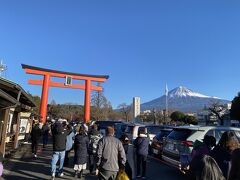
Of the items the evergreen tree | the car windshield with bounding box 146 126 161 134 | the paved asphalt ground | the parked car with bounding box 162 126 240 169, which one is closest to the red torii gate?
the car windshield with bounding box 146 126 161 134

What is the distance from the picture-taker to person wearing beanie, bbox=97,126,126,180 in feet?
22.1

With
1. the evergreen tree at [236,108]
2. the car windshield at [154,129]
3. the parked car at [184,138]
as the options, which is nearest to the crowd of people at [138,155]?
the parked car at [184,138]

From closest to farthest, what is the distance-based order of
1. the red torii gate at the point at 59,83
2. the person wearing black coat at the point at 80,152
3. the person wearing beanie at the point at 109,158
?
the person wearing beanie at the point at 109,158 → the person wearing black coat at the point at 80,152 → the red torii gate at the point at 59,83

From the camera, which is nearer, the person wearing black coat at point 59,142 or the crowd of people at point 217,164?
the crowd of people at point 217,164

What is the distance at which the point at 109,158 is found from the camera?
6770 millimetres

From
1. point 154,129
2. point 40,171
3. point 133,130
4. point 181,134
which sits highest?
point 154,129

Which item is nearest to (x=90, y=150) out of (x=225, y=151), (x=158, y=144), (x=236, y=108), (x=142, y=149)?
(x=142, y=149)

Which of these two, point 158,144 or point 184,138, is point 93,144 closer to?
point 184,138

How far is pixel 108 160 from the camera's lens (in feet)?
22.2

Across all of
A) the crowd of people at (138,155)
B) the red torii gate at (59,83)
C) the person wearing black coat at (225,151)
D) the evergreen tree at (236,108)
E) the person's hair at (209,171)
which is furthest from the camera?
the evergreen tree at (236,108)

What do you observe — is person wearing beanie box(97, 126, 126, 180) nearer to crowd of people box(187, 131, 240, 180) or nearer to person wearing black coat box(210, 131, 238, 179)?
crowd of people box(187, 131, 240, 180)

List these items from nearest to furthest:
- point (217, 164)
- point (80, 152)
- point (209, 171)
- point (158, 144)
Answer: point (209, 171)
point (217, 164)
point (80, 152)
point (158, 144)

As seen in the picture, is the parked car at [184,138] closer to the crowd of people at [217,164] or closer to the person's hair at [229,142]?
the crowd of people at [217,164]

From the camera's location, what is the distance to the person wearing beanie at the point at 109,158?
6.74 m
